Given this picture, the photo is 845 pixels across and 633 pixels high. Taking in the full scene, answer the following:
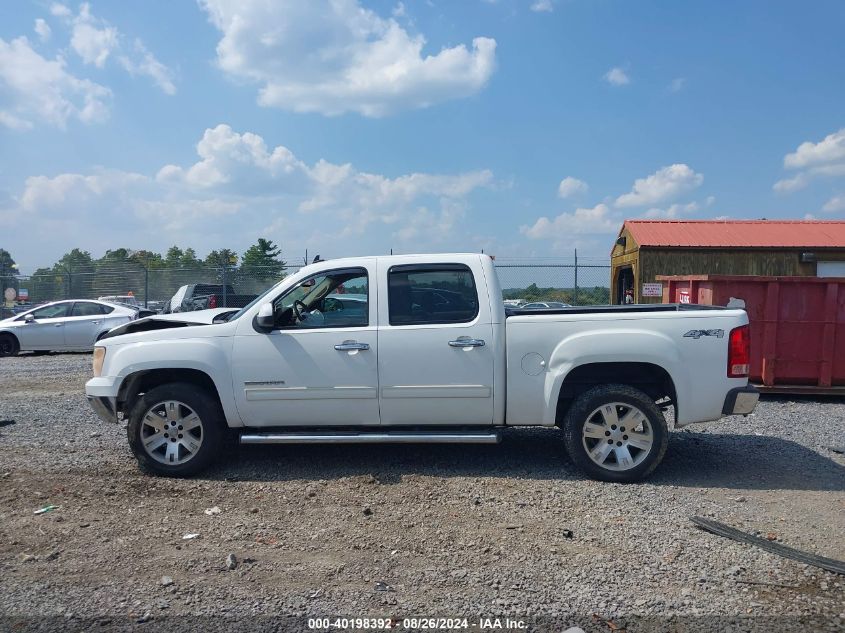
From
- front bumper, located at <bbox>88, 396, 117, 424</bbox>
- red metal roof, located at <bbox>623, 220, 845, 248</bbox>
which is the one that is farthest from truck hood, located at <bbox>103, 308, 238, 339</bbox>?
red metal roof, located at <bbox>623, 220, 845, 248</bbox>

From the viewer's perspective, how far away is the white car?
51.0ft

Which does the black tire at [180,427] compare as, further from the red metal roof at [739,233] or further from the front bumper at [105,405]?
the red metal roof at [739,233]

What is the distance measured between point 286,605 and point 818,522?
370 centimetres

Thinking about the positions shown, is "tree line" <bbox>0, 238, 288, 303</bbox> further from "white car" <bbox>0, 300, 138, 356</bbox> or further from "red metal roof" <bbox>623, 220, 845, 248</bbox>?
"red metal roof" <bbox>623, 220, 845, 248</bbox>

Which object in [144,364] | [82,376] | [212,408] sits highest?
[144,364]

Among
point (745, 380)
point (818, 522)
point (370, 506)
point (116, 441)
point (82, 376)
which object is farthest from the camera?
point (82, 376)

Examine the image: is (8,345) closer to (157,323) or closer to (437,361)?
(157,323)

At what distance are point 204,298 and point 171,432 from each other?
1530 cm

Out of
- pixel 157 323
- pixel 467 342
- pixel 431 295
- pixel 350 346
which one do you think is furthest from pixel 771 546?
pixel 157 323

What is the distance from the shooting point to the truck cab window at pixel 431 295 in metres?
5.67

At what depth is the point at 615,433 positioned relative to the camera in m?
5.50

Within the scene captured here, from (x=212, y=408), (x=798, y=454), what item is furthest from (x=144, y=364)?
(x=798, y=454)

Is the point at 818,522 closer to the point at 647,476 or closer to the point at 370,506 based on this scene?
the point at 647,476

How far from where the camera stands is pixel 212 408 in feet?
18.6
